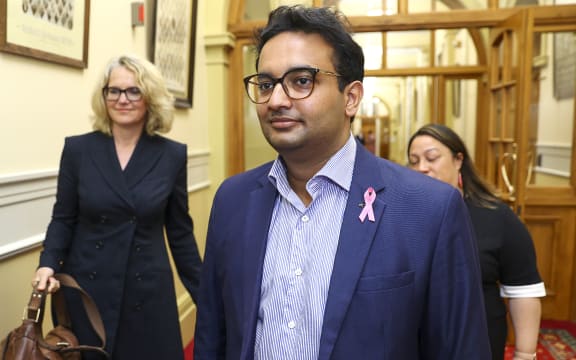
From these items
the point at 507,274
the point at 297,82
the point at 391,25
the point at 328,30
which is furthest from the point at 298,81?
the point at 391,25

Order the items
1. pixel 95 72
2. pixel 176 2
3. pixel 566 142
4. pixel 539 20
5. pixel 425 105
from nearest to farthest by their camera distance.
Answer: pixel 95 72, pixel 176 2, pixel 539 20, pixel 566 142, pixel 425 105

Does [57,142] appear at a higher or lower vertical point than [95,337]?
higher

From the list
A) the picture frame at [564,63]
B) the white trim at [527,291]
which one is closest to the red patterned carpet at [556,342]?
the picture frame at [564,63]

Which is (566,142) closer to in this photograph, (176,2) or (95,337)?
(176,2)

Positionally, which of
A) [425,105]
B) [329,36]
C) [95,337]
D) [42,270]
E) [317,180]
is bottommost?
[95,337]

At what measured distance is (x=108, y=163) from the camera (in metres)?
1.75

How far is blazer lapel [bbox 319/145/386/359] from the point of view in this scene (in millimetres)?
909

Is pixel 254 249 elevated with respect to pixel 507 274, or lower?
elevated

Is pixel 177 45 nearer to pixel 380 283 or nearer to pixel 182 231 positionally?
pixel 182 231

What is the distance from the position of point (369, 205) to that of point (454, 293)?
0.78 feet

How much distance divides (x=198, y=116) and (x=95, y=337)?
240 centimetres

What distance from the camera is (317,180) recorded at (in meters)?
1.03

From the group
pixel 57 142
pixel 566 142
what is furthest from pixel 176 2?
pixel 566 142

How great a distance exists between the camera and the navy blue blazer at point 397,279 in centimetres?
91
